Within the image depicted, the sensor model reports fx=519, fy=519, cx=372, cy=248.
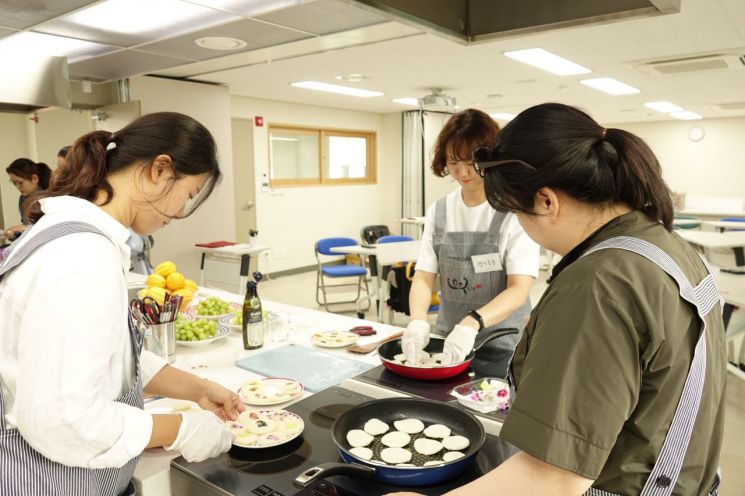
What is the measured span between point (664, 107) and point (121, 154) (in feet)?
30.5

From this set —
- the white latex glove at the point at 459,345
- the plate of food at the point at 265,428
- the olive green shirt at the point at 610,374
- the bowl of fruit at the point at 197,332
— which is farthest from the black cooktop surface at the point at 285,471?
the bowl of fruit at the point at 197,332

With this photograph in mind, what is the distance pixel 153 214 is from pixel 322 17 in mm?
2036

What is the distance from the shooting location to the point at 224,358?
1.88m

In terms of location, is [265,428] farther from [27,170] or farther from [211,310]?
[27,170]

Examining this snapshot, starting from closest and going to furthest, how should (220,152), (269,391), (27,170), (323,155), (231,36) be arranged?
(269,391) < (231,36) < (27,170) < (220,152) < (323,155)

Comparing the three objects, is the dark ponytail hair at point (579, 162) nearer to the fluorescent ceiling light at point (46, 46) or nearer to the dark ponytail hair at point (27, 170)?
the fluorescent ceiling light at point (46, 46)

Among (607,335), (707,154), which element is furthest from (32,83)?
(707,154)

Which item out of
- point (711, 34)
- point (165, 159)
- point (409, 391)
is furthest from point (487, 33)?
point (711, 34)

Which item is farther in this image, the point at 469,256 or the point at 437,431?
the point at 469,256

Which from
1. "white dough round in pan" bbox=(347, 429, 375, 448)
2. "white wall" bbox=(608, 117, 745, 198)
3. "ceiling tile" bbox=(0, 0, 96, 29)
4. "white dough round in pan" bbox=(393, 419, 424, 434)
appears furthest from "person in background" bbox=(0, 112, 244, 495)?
"white wall" bbox=(608, 117, 745, 198)

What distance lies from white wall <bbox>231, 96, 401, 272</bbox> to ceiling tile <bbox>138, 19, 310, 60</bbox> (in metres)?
3.33

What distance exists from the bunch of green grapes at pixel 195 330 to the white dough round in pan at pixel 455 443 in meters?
1.14

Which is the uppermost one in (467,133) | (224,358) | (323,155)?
(323,155)

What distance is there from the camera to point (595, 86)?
6.13 metres
